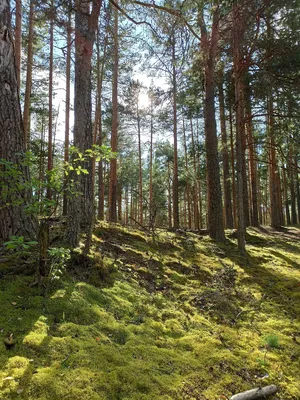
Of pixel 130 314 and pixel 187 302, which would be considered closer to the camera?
pixel 130 314

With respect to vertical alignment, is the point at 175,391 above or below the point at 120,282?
below

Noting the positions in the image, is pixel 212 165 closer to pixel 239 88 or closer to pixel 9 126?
pixel 239 88

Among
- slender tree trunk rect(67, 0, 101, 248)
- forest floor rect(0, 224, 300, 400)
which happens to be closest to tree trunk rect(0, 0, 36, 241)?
forest floor rect(0, 224, 300, 400)

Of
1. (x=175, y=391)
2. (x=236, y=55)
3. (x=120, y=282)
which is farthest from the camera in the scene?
(x=236, y=55)

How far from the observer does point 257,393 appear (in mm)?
2414

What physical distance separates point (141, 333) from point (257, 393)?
132 centimetres

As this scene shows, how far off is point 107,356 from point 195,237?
6356 millimetres

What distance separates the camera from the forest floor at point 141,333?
2172 millimetres

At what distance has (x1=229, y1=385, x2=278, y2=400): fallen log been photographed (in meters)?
2.34

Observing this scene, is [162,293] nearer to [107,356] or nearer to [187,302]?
[187,302]

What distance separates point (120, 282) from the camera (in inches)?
166

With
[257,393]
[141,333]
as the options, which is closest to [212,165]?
[141,333]

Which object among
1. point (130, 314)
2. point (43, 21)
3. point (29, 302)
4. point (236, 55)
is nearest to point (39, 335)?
point (29, 302)

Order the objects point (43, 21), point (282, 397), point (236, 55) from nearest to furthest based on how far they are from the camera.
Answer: point (282, 397), point (43, 21), point (236, 55)
